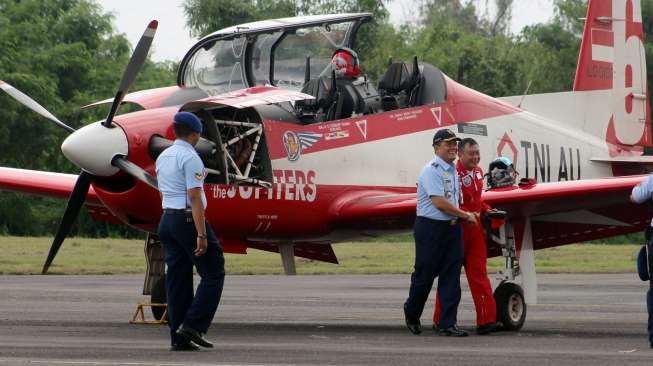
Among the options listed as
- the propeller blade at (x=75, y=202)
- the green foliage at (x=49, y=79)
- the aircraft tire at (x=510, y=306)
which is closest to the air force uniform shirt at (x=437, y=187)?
the aircraft tire at (x=510, y=306)

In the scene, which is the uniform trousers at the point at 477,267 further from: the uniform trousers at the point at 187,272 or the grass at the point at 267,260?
the grass at the point at 267,260

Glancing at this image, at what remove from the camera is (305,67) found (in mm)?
16203

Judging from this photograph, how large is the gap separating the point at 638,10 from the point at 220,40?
22.7 ft

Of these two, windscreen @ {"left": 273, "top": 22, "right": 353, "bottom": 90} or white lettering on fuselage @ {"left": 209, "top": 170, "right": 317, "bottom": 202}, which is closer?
white lettering on fuselage @ {"left": 209, "top": 170, "right": 317, "bottom": 202}

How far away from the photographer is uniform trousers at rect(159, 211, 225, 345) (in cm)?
1153

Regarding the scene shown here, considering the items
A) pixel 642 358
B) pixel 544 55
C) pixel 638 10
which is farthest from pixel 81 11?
pixel 642 358

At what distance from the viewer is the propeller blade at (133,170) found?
44.1ft

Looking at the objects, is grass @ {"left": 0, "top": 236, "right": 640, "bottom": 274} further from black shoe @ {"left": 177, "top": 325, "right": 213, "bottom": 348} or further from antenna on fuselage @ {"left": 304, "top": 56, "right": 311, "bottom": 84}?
black shoe @ {"left": 177, "top": 325, "right": 213, "bottom": 348}

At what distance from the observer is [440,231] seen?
1352 centimetres

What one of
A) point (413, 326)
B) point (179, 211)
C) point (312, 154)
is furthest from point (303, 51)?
point (179, 211)

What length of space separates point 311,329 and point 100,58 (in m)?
54.5

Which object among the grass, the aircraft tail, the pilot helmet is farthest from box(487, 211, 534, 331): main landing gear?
the grass

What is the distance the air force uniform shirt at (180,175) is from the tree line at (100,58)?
35.5 meters

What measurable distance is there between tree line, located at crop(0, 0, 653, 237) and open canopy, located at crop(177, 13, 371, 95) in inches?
1231
